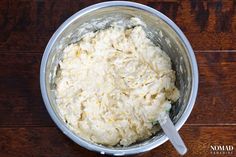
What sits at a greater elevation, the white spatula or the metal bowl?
the metal bowl

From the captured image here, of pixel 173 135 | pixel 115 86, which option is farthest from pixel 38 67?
pixel 173 135

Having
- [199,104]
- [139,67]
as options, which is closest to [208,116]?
[199,104]

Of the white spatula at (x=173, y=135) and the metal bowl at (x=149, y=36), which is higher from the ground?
the metal bowl at (x=149, y=36)

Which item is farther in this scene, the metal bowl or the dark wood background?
the dark wood background

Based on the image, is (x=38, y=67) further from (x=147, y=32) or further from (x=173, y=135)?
(x=173, y=135)

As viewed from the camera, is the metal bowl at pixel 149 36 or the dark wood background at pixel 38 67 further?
the dark wood background at pixel 38 67
